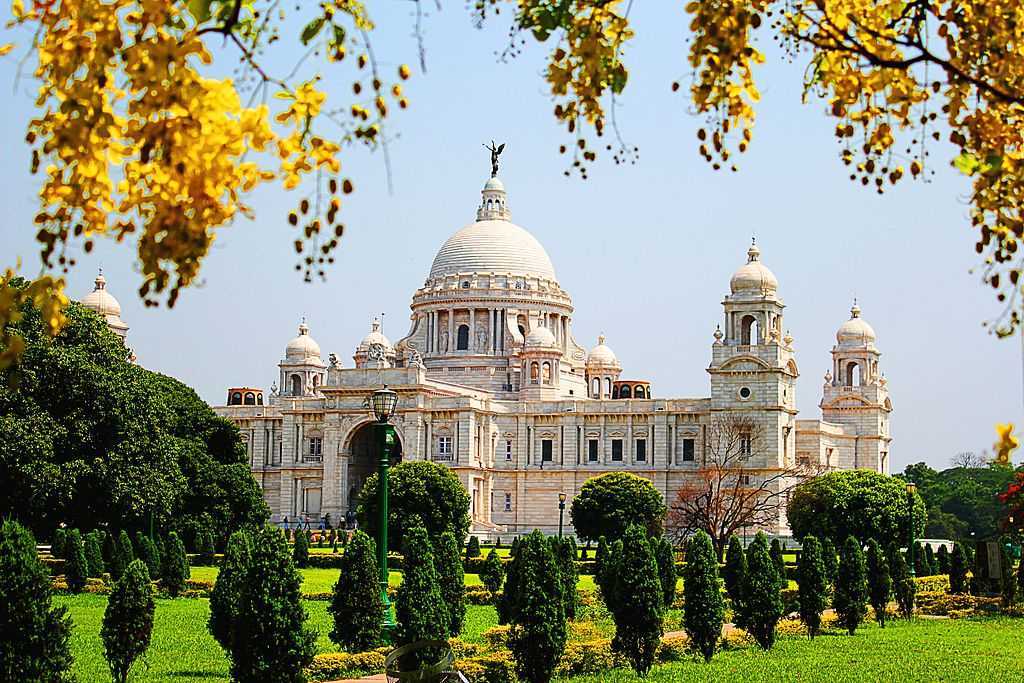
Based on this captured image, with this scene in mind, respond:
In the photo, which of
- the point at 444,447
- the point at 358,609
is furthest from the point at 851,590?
the point at 444,447

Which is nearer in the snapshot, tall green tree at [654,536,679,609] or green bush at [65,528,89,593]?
tall green tree at [654,536,679,609]

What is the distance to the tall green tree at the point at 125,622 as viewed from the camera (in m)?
18.8

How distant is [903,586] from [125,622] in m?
18.9

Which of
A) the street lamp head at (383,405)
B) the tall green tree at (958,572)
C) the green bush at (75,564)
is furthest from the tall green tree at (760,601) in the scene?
the green bush at (75,564)

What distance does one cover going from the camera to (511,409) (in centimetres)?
7738

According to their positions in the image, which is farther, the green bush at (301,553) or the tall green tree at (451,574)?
the green bush at (301,553)

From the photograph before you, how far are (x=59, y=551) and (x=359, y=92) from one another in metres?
39.8

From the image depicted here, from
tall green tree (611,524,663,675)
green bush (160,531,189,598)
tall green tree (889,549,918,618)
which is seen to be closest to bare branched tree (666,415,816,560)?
tall green tree (889,549,918,618)

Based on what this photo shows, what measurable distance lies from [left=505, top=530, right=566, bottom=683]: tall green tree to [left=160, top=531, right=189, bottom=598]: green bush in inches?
675

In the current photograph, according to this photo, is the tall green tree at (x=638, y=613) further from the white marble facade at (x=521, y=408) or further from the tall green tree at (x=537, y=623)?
the white marble facade at (x=521, y=408)

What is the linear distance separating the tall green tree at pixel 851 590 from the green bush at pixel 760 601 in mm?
3852

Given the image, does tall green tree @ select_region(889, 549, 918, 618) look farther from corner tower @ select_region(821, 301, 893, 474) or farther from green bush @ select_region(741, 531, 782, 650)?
corner tower @ select_region(821, 301, 893, 474)

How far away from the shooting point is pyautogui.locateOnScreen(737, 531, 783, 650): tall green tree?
24656 mm

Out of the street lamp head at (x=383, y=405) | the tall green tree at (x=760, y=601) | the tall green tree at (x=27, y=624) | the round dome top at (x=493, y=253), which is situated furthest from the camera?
the round dome top at (x=493, y=253)
